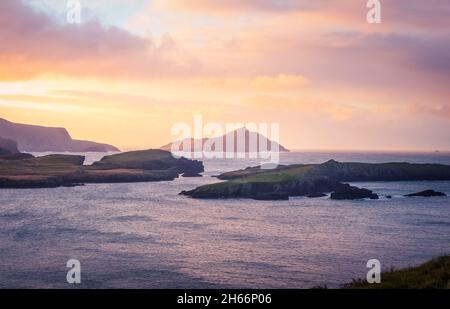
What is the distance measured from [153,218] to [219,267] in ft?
126

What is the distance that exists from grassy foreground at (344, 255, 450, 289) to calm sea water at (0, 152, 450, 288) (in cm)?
1120

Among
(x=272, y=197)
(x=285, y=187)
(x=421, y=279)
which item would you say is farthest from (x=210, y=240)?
(x=285, y=187)

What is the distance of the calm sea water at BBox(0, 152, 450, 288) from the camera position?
4259 centimetres

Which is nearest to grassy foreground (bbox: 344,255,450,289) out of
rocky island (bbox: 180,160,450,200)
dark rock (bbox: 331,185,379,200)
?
rocky island (bbox: 180,160,450,200)

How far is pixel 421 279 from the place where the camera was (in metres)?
27.0

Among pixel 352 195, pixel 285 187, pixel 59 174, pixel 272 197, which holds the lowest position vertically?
pixel 272 197

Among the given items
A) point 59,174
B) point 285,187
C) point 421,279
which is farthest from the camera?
point 59,174

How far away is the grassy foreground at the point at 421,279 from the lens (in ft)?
81.1

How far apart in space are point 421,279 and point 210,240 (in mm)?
37544

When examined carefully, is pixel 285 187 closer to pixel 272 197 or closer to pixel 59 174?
pixel 272 197

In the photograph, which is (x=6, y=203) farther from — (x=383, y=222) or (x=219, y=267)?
(x=383, y=222)

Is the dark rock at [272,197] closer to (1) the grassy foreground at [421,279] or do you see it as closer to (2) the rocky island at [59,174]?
(2) the rocky island at [59,174]

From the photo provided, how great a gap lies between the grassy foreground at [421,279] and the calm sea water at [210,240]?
11204mm
